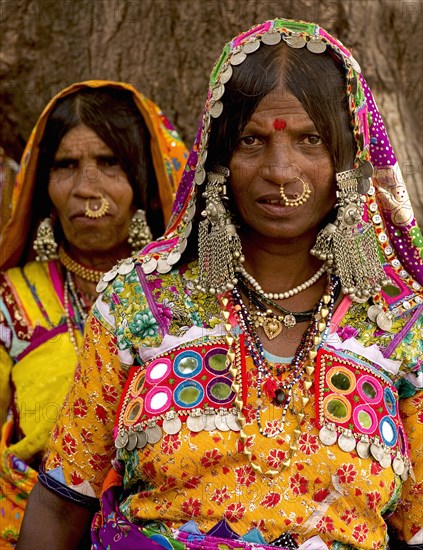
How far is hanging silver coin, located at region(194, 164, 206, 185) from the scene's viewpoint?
9.29 feet

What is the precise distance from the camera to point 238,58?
2.78m

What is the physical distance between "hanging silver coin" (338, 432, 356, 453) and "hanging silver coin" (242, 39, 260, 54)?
106 cm

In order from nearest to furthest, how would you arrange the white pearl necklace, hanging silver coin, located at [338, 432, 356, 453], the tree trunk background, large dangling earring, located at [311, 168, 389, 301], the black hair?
1. hanging silver coin, located at [338, 432, 356, 453]
2. large dangling earring, located at [311, 168, 389, 301]
3. the white pearl necklace
4. the black hair
5. the tree trunk background

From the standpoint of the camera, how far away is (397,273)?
116 inches

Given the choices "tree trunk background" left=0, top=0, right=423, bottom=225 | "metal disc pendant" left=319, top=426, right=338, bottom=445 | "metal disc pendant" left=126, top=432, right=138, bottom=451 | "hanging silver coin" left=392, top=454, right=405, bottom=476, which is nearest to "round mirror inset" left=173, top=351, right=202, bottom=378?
"metal disc pendant" left=126, top=432, right=138, bottom=451

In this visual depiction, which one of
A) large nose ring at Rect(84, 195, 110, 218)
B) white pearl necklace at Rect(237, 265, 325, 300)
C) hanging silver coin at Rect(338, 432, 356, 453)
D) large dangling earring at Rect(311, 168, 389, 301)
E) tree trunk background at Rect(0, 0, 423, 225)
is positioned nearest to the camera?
hanging silver coin at Rect(338, 432, 356, 453)

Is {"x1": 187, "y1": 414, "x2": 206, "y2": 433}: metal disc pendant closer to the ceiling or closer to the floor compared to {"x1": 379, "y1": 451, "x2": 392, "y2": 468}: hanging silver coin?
closer to the ceiling

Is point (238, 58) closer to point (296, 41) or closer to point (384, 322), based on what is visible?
point (296, 41)

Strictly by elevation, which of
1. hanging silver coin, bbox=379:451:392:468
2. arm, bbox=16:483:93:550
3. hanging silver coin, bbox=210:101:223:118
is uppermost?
hanging silver coin, bbox=210:101:223:118

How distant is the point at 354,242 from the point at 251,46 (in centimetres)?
60

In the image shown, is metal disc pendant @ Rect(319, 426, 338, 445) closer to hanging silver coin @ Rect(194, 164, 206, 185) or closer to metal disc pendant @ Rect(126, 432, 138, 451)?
metal disc pendant @ Rect(126, 432, 138, 451)

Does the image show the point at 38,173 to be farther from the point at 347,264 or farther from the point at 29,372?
the point at 347,264

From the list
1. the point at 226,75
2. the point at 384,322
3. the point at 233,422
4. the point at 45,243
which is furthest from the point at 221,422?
the point at 45,243

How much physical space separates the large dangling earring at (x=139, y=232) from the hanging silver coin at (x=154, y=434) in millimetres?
1655
